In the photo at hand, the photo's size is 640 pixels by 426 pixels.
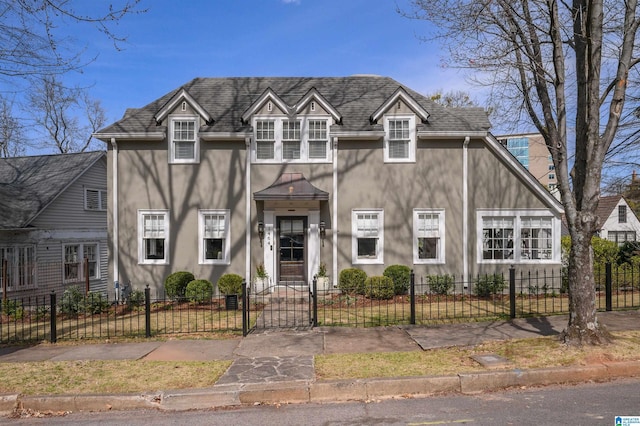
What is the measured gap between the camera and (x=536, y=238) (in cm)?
1489

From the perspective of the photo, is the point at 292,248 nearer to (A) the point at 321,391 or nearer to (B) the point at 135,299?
(B) the point at 135,299

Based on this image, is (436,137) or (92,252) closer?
(436,137)

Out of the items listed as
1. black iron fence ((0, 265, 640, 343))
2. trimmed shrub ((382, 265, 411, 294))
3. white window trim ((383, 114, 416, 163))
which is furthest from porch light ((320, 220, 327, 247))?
white window trim ((383, 114, 416, 163))

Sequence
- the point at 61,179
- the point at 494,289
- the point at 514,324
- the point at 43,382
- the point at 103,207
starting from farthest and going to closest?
the point at 103,207 → the point at 61,179 → the point at 494,289 → the point at 514,324 → the point at 43,382

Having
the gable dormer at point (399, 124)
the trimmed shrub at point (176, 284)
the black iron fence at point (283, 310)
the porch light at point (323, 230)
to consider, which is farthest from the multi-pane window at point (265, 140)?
the trimmed shrub at point (176, 284)

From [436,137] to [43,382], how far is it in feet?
41.9

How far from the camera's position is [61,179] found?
21188mm

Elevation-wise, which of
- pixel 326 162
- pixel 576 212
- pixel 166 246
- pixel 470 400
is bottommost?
pixel 470 400

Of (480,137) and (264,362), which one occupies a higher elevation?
(480,137)

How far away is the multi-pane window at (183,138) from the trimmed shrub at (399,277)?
7.88 meters

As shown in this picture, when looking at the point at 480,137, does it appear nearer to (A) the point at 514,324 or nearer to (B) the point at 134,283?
(A) the point at 514,324

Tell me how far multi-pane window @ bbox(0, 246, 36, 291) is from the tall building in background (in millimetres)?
21057

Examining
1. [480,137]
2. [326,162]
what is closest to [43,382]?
[326,162]

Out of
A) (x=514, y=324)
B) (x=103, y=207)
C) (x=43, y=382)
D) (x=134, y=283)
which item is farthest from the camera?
(x=103, y=207)
